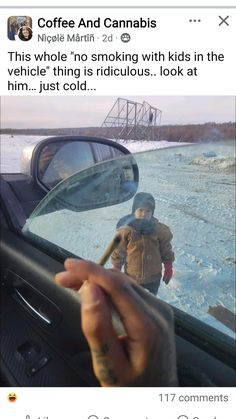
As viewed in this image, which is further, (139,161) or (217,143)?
(139,161)

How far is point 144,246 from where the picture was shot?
137 cm

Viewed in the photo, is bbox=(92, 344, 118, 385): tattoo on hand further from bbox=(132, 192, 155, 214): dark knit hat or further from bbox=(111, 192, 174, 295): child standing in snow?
bbox=(132, 192, 155, 214): dark knit hat

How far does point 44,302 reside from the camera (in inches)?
63.7

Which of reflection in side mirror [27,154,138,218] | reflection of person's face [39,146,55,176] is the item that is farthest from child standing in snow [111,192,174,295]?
reflection of person's face [39,146,55,176]

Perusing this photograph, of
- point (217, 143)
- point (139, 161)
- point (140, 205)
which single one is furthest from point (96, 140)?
point (217, 143)

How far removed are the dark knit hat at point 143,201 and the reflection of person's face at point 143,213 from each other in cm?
1

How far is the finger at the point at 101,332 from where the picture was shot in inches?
28.5

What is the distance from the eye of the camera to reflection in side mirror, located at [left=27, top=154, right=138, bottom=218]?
1555 mm

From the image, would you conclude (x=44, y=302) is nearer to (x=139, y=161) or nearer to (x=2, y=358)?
(x=2, y=358)

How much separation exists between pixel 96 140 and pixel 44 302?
50.5 inches
